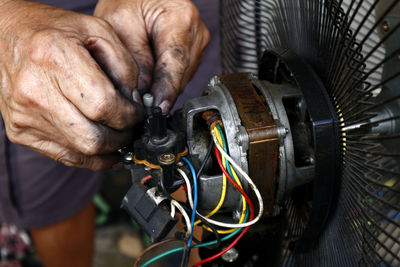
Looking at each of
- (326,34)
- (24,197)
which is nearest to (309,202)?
(326,34)

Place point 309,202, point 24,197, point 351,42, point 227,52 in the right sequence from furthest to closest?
1. point 24,197
2. point 227,52
3. point 309,202
4. point 351,42

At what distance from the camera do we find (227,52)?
55.2 inches

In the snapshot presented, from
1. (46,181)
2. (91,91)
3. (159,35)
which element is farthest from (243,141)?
(46,181)

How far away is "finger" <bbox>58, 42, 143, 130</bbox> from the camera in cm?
86

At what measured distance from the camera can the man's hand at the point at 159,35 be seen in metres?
1.06

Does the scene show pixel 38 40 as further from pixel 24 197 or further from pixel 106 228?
pixel 106 228

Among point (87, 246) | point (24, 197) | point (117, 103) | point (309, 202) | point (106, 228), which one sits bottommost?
point (106, 228)

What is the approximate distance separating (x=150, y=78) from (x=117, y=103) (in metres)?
0.24

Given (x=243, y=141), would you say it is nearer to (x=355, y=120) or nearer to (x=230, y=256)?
(x=355, y=120)

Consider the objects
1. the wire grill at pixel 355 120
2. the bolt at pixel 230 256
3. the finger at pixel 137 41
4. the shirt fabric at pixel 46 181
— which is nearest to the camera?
the wire grill at pixel 355 120

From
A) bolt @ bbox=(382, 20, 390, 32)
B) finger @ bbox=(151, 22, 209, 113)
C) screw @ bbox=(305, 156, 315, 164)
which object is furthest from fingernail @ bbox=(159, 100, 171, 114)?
bolt @ bbox=(382, 20, 390, 32)

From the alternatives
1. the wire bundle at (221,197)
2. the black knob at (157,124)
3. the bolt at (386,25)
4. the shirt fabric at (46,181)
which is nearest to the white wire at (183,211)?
the wire bundle at (221,197)

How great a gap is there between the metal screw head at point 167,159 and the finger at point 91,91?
0.16 meters

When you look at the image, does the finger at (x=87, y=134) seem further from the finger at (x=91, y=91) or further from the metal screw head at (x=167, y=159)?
the metal screw head at (x=167, y=159)
